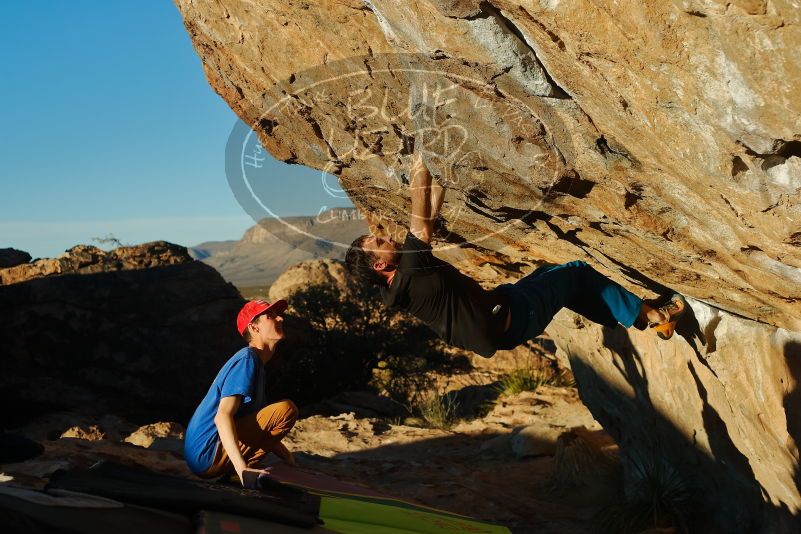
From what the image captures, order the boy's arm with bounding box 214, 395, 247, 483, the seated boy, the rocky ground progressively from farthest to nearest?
the rocky ground → the seated boy → the boy's arm with bounding box 214, 395, 247, 483

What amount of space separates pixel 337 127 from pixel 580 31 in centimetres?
269

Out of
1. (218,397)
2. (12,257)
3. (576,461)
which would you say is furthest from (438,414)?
(12,257)

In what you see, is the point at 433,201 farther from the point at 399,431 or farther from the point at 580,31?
the point at 399,431

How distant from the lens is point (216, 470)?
16.1ft

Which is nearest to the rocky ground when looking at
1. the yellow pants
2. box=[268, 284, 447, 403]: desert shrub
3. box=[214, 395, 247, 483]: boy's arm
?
the yellow pants

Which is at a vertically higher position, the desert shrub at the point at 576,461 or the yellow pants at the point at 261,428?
the yellow pants at the point at 261,428

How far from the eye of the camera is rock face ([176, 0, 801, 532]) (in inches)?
108

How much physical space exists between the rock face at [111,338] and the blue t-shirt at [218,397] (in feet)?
24.3

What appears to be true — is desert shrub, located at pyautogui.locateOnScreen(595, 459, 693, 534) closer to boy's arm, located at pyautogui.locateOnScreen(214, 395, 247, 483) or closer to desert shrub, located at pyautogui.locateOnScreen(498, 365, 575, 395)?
boy's arm, located at pyautogui.locateOnScreen(214, 395, 247, 483)

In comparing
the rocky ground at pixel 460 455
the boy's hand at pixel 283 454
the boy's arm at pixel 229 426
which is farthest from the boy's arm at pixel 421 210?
the rocky ground at pixel 460 455

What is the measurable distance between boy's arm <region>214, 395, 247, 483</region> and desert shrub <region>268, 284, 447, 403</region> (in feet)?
29.0

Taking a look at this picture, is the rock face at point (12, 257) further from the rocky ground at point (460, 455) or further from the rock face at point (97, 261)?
the rocky ground at point (460, 455)

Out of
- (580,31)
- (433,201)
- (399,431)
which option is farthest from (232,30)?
(399,431)

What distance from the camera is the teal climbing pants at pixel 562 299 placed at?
182 inches
